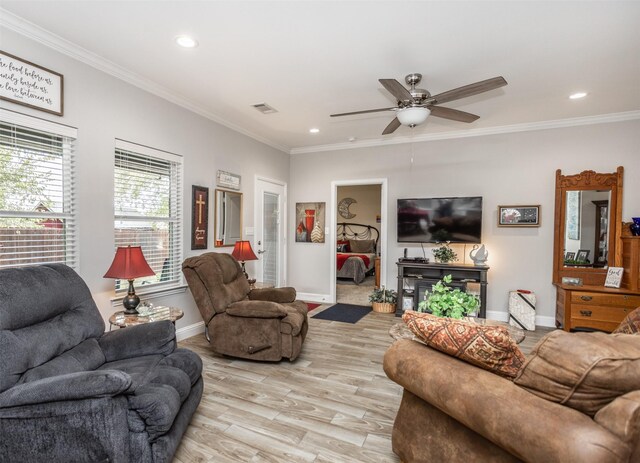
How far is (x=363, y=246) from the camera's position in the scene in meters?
8.78

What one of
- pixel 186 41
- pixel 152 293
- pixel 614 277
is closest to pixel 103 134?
pixel 186 41

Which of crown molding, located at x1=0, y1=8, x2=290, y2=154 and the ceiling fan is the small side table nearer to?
crown molding, located at x1=0, y1=8, x2=290, y2=154

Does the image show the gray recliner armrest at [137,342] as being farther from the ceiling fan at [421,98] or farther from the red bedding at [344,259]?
the red bedding at [344,259]

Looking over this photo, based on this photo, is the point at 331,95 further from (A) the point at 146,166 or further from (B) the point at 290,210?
(B) the point at 290,210

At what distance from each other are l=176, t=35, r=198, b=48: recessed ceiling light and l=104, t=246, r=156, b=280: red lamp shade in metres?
1.65

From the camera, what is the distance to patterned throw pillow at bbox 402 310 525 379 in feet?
4.48

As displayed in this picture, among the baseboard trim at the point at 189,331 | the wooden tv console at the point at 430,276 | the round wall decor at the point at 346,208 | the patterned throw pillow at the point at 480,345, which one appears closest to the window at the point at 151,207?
the baseboard trim at the point at 189,331

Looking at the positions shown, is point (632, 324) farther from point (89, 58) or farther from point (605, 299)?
point (89, 58)

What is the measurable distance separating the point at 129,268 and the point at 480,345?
8.03 ft

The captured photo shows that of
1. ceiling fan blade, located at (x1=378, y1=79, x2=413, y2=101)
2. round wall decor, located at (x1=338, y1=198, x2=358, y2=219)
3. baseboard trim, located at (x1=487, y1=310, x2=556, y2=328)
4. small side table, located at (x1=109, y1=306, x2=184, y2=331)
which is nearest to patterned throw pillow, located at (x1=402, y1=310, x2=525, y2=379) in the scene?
ceiling fan blade, located at (x1=378, y1=79, x2=413, y2=101)

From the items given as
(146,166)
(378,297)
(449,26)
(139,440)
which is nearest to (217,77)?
(146,166)

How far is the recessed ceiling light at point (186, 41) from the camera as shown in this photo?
251 centimetres

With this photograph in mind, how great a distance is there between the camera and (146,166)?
341cm

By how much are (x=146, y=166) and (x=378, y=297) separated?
362 cm
